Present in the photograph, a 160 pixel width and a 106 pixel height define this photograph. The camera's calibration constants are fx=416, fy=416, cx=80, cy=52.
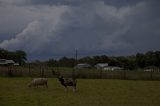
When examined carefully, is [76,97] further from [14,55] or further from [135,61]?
[14,55]

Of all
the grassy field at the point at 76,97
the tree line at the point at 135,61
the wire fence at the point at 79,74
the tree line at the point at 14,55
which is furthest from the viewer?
the tree line at the point at 14,55

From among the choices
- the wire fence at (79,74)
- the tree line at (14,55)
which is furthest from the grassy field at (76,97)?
the tree line at (14,55)

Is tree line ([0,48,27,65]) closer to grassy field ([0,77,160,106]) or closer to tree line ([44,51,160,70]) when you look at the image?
tree line ([44,51,160,70])

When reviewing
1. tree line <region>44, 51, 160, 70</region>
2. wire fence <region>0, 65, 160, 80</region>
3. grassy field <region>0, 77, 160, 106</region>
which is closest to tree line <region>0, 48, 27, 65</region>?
tree line <region>44, 51, 160, 70</region>

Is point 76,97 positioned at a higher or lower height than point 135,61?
lower

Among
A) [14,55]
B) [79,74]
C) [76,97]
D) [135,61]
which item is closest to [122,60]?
[135,61]

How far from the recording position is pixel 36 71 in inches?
2699

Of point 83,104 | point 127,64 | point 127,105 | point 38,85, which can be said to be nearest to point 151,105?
point 127,105

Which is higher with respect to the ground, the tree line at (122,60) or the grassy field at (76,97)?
the tree line at (122,60)

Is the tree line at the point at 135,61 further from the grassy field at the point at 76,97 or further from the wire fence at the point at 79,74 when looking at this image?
the grassy field at the point at 76,97

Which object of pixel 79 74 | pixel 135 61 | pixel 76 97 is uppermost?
pixel 135 61

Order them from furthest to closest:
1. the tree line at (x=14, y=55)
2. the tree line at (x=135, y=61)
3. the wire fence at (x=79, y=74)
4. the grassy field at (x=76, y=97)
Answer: the tree line at (x=14, y=55) → the tree line at (x=135, y=61) → the wire fence at (x=79, y=74) → the grassy field at (x=76, y=97)

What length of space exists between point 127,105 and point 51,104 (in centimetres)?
459

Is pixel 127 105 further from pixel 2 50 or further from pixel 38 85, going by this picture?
pixel 2 50
